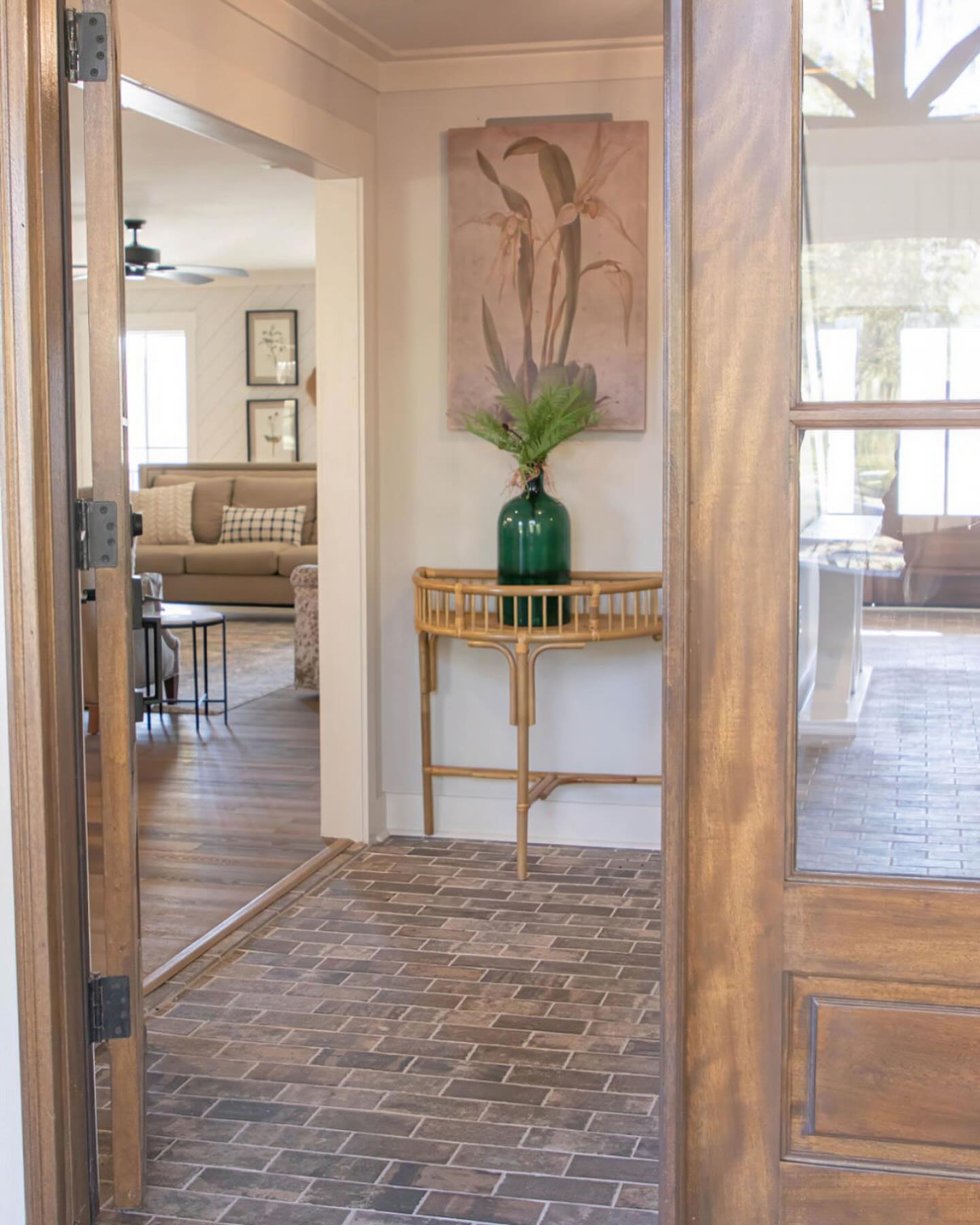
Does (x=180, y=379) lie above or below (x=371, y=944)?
above

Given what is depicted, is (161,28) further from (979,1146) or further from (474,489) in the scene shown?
(979,1146)

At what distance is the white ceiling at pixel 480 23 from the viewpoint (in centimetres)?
385

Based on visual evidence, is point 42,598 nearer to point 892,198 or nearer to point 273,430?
point 892,198

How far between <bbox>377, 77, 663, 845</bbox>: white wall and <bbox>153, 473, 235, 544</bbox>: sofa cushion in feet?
19.9

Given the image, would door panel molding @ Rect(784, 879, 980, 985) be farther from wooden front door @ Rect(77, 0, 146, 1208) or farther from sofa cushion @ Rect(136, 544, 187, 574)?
sofa cushion @ Rect(136, 544, 187, 574)

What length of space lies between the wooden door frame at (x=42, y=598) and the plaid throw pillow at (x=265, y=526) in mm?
8184

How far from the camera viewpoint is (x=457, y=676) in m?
4.60

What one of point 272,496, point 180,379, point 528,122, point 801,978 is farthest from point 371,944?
point 180,379

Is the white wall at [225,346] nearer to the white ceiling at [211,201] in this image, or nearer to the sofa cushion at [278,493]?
the white ceiling at [211,201]

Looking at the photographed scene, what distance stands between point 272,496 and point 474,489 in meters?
6.24

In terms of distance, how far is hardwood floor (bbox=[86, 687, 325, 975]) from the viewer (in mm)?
3844

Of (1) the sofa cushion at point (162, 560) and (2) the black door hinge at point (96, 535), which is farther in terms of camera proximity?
(1) the sofa cushion at point (162, 560)

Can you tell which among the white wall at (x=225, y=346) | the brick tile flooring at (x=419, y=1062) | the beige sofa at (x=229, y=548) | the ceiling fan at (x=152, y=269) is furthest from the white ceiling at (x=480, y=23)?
the white wall at (x=225, y=346)

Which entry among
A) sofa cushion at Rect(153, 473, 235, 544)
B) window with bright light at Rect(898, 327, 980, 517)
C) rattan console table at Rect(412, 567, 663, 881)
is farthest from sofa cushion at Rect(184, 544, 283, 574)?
window with bright light at Rect(898, 327, 980, 517)
